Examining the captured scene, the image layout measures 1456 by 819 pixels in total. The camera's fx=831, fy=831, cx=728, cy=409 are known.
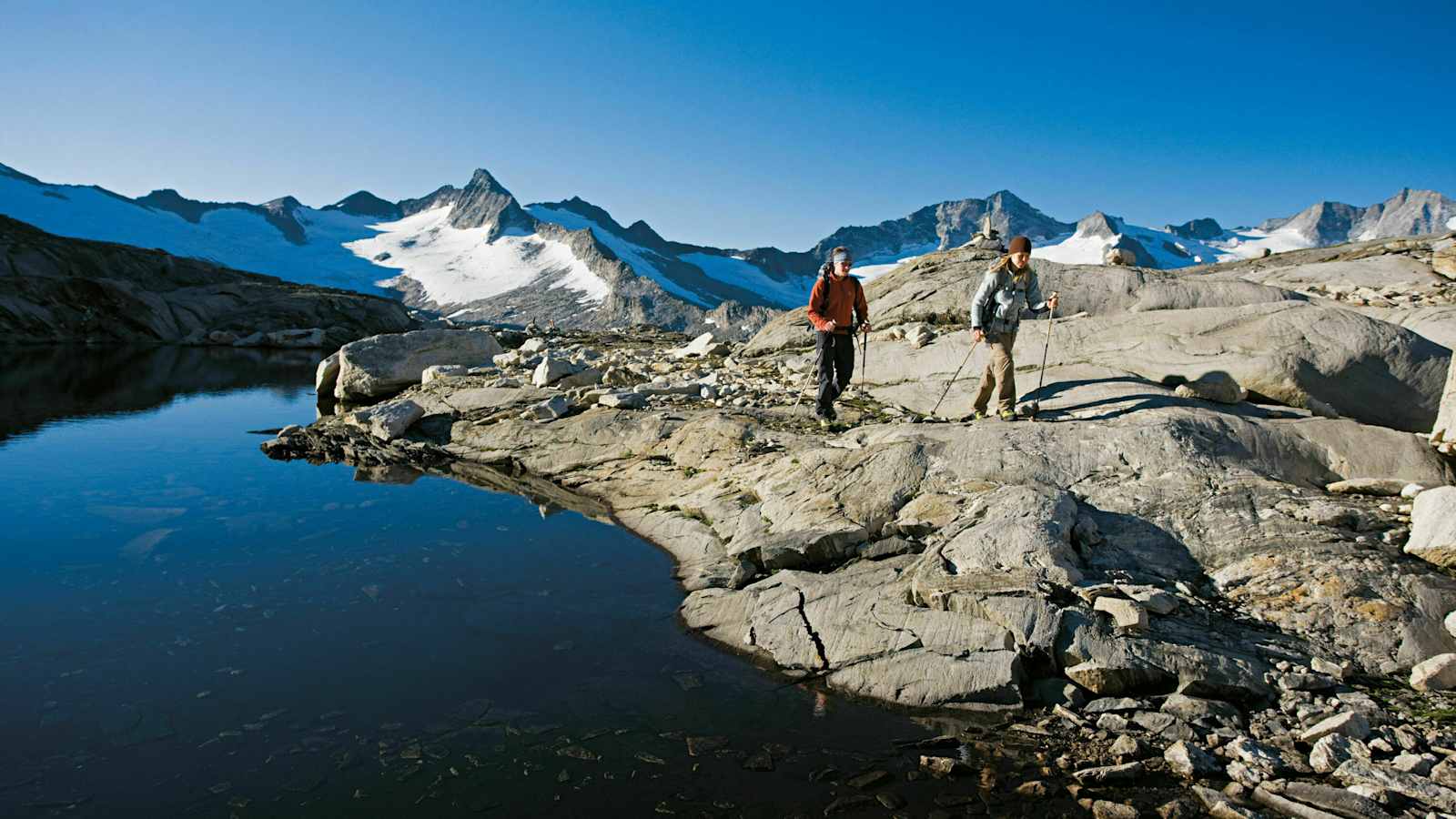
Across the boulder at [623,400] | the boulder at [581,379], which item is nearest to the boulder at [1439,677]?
the boulder at [623,400]

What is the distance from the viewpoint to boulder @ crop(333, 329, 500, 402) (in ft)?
75.0

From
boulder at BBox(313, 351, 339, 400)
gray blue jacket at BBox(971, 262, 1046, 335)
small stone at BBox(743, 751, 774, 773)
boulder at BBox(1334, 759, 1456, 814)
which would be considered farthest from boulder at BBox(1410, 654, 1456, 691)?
boulder at BBox(313, 351, 339, 400)

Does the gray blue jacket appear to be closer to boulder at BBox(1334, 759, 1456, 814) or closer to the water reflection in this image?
boulder at BBox(1334, 759, 1456, 814)

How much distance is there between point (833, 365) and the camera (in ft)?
45.5

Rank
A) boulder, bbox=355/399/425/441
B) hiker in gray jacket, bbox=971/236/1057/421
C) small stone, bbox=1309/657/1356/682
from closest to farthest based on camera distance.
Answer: small stone, bbox=1309/657/1356/682 → hiker in gray jacket, bbox=971/236/1057/421 → boulder, bbox=355/399/425/441

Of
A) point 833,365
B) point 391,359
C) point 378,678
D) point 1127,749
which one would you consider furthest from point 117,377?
point 1127,749

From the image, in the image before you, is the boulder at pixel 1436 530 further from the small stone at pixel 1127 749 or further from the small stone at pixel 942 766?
the small stone at pixel 942 766

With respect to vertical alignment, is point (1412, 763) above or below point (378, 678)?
above

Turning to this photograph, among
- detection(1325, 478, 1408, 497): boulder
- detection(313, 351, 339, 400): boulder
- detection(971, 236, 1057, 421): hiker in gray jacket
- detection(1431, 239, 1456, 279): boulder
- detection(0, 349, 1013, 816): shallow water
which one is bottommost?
detection(0, 349, 1013, 816): shallow water

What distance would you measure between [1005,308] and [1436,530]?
549 cm

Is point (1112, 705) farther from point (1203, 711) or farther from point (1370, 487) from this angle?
point (1370, 487)

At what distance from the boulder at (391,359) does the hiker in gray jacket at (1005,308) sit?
658 inches

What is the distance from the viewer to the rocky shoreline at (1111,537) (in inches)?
247

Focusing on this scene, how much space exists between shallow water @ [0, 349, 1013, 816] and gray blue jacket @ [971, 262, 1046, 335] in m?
5.77
